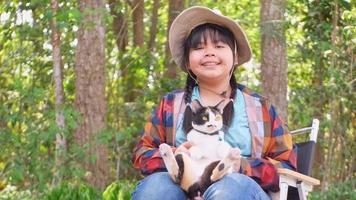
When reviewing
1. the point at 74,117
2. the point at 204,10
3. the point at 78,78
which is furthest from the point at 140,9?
the point at 204,10

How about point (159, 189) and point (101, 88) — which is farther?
point (101, 88)

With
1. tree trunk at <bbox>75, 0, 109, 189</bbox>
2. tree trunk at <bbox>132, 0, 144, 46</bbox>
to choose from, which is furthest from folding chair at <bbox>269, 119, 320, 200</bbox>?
tree trunk at <bbox>132, 0, 144, 46</bbox>

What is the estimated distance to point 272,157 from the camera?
3615 mm

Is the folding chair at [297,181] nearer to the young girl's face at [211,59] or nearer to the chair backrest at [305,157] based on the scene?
the chair backrest at [305,157]

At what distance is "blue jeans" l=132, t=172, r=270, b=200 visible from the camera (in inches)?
123

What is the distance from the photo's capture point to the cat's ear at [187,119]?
11.6 feet

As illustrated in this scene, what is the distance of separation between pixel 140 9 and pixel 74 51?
3.87m

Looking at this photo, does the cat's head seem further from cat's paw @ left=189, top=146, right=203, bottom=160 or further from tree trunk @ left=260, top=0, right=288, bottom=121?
tree trunk @ left=260, top=0, right=288, bottom=121

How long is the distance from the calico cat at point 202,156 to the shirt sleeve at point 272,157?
0.13 m

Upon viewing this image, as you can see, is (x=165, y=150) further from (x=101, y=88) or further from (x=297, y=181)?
(x=101, y=88)

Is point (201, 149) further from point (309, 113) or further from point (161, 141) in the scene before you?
point (309, 113)

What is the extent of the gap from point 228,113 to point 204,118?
0.49 feet

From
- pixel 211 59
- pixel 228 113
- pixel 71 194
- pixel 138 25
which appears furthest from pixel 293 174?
pixel 138 25

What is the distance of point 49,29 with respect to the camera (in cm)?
683
